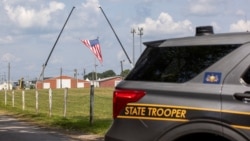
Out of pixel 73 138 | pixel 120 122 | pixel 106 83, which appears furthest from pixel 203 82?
pixel 106 83

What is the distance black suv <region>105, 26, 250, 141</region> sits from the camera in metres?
4.53

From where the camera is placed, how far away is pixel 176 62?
4.93 m

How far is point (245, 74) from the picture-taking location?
4621mm

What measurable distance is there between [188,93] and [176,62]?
366 mm

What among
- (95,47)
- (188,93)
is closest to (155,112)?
(188,93)

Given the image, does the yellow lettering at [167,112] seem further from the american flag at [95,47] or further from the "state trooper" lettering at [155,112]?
the american flag at [95,47]

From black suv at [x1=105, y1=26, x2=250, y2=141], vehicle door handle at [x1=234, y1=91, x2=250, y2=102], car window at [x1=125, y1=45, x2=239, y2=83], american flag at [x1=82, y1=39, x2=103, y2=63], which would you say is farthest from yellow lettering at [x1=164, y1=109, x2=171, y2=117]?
american flag at [x1=82, y1=39, x2=103, y2=63]

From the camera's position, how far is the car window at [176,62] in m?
4.81

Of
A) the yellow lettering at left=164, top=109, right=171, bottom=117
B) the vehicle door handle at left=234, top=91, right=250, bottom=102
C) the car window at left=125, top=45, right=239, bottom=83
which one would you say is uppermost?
the car window at left=125, top=45, right=239, bottom=83

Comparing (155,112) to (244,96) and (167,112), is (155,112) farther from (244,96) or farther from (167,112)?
(244,96)

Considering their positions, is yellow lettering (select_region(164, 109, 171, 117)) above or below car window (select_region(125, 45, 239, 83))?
below

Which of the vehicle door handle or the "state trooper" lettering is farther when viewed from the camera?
the "state trooper" lettering

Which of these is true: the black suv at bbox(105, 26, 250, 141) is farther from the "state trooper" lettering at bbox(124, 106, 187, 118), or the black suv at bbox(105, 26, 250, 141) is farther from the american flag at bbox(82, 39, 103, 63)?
the american flag at bbox(82, 39, 103, 63)

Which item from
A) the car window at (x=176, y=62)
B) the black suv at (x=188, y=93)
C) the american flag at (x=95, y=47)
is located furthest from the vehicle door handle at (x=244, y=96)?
the american flag at (x=95, y=47)
